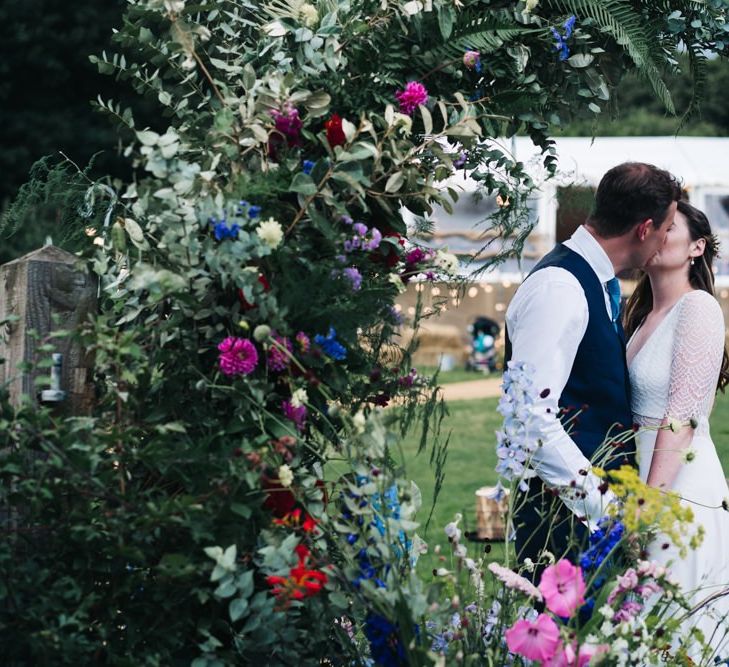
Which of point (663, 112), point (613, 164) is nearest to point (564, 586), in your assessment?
point (613, 164)

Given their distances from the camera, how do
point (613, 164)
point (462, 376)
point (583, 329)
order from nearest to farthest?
point (583, 329)
point (462, 376)
point (613, 164)

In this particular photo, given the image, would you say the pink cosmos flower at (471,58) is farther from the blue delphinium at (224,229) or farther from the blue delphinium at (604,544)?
the blue delphinium at (604,544)

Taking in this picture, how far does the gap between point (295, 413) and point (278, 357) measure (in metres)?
0.15

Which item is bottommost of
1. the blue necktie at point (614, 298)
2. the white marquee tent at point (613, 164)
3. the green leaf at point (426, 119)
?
the white marquee tent at point (613, 164)

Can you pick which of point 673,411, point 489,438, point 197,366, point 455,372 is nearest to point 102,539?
point 197,366

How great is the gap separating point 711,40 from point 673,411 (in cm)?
113

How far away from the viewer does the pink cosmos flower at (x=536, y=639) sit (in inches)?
85.4

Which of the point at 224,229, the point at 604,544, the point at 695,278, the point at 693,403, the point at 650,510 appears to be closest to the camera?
the point at 650,510

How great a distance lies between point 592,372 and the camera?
3.11 m

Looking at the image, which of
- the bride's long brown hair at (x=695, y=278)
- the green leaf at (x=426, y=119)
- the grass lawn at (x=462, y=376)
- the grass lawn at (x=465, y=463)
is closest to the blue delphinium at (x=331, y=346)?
the green leaf at (x=426, y=119)

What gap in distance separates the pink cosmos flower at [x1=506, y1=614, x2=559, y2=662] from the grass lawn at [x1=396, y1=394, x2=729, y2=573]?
11.8 ft

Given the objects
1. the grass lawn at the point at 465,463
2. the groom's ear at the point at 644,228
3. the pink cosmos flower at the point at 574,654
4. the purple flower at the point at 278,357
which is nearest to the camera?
the pink cosmos flower at the point at 574,654

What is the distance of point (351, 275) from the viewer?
2414mm

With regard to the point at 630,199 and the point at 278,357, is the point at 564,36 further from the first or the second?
the point at 278,357
